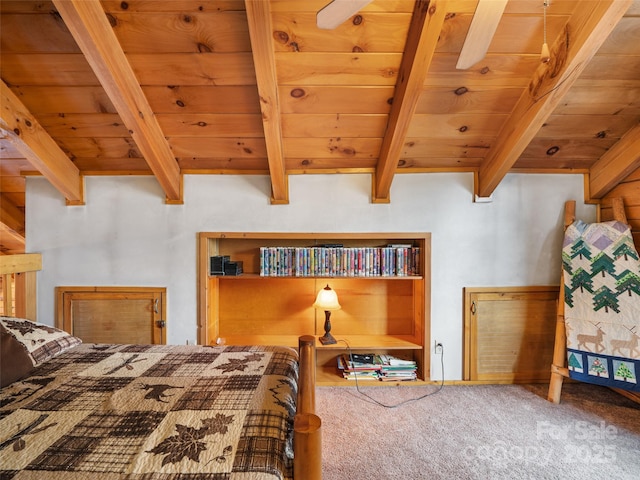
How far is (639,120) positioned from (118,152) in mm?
3753

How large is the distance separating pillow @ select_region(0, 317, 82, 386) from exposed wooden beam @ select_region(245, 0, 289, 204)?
1635 mm

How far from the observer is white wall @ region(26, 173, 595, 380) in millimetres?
2703

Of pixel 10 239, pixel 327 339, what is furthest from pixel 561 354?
pixel 10 239

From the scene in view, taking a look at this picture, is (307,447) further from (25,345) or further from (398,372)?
(398,372)

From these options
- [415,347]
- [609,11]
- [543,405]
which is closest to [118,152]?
[415,347]

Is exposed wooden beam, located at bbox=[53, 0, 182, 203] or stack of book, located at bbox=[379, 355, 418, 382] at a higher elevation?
exposed wooden beam, located at bbox=[53, 0, 182, 203]

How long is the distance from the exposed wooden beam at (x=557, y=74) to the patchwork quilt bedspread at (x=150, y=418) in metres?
2.00

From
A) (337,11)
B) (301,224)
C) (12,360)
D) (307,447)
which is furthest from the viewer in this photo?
(301,224)

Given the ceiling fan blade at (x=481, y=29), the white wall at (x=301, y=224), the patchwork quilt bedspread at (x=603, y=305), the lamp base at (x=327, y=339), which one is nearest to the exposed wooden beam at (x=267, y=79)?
the white wall at (x=301, y=224)

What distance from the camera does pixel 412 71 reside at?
1.75 meters

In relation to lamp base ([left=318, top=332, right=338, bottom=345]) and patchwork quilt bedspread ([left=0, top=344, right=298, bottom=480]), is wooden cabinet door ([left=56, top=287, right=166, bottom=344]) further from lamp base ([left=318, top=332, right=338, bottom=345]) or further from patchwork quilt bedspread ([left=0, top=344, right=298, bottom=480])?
lamp base ([left=318, top=332, right=338, bottom=345])

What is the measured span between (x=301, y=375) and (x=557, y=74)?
2.01 meters

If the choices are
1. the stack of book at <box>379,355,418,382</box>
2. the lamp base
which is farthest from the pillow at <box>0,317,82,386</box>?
the stack of book at <box>379,355,418,382</box>

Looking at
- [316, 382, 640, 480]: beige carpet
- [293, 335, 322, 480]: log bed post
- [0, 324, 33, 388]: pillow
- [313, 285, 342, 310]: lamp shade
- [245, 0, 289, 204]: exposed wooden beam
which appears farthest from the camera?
[313, 285, 342, 310]: lamp shade
